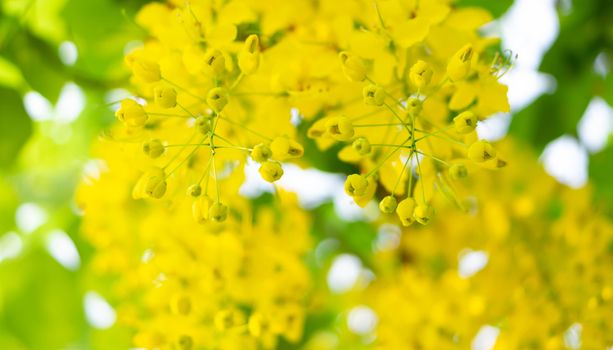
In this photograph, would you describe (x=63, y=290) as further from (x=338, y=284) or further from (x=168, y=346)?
(x=338, y=284)

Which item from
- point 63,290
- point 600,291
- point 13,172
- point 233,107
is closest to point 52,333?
point 63,290

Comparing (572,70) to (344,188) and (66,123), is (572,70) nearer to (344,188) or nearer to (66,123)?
(344,188)

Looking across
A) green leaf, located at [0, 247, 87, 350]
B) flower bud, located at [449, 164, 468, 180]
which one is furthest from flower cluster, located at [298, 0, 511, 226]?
green leaf, located at [0, 247, 87, 350]

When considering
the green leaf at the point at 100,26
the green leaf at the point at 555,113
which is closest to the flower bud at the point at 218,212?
the green leaf at the point at 100,26

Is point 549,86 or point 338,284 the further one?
point 338,284

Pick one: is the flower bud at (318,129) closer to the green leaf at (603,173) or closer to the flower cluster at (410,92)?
the flower cluster at (410,92)

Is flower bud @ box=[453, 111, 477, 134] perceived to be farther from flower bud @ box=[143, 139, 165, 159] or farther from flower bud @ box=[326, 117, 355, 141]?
flower bud @ box=[143, 139, 165, 159]
